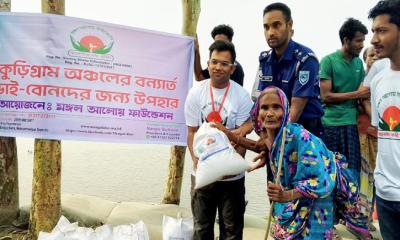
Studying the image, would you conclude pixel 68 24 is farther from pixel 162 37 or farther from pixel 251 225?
pixel 251 225

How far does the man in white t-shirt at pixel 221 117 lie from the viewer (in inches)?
114

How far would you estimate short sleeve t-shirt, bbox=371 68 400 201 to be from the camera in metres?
1.86

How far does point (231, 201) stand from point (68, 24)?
7.57 feet

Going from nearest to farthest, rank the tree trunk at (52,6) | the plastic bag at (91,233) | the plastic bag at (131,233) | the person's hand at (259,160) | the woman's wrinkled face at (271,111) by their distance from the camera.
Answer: the woman's wrinkled face at (271,111) < the person's hand at (259,160) < the plastic bag at (91,233) < the plastic bag at (131,233) < the tree trunk at (52,6)

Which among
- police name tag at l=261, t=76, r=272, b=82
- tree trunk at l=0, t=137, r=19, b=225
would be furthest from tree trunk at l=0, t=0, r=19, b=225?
police name tag at l=261, t=76, r=272, b=82

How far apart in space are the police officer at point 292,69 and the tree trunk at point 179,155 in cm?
190

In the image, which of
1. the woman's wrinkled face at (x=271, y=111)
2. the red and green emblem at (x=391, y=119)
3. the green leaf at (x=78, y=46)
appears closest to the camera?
the red and green emblem at (x=391, y=119)

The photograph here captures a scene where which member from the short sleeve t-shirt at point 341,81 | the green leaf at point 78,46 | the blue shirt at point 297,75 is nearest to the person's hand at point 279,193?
the blue shirt at point 297,75

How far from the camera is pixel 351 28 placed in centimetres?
379

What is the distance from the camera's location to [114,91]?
391 cm

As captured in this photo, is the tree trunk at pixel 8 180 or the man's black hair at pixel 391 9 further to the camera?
the tree trunk at pixel 8 180

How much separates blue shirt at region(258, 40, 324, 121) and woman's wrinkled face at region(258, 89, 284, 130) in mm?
680

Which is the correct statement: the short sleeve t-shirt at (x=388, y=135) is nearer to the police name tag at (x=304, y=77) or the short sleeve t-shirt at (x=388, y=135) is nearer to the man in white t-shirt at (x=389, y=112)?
the man in white t-shirt at (x=389, y=112)

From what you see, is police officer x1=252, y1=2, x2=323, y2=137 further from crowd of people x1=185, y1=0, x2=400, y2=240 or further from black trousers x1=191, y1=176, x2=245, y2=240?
black trousers x1=191, y1=176, x2=245, y2=240
